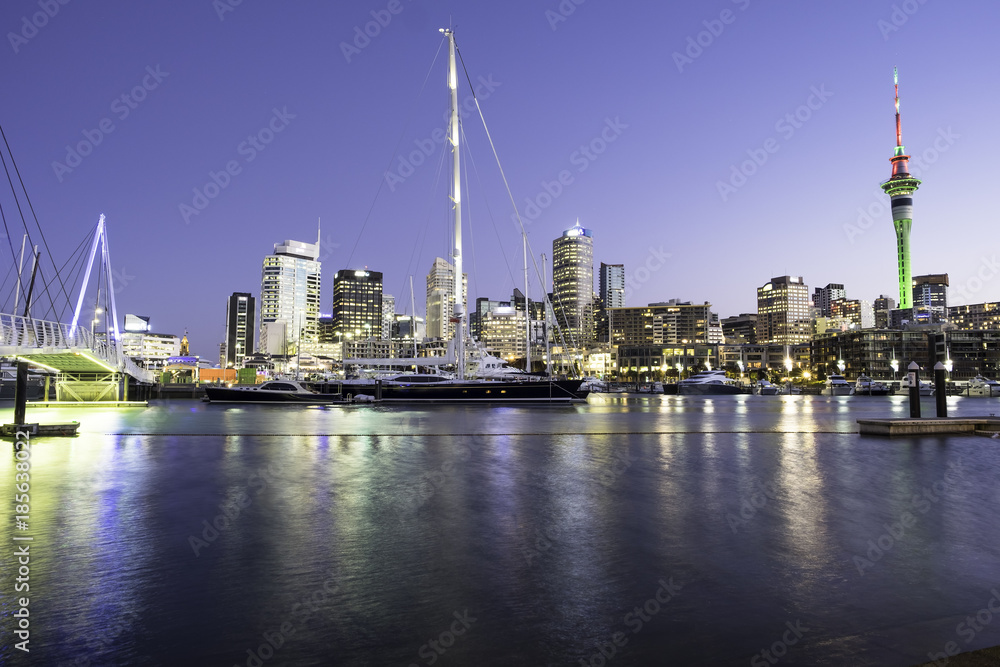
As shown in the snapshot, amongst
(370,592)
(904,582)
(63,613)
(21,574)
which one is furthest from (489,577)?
(21,574)

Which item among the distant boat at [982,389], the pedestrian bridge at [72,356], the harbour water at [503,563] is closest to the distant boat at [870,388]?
the distant boat at [982,389]

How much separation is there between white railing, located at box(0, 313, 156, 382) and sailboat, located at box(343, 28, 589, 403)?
24088 millimetres

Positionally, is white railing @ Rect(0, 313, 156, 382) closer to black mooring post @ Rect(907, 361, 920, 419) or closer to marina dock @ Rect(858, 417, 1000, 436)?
marina dock @ Rect(858, 417, 1000, 436)

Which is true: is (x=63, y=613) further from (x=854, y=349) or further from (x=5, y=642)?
(x=854, y=349)

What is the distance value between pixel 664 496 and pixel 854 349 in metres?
191

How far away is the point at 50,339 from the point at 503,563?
131 feet

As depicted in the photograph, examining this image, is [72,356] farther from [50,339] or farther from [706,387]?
[706,387]

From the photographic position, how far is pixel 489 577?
25.8 feet

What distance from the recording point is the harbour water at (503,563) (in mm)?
5812

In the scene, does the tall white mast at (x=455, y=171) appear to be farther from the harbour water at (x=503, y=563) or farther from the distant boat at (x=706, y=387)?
the distant boat at (x=706, y=387)

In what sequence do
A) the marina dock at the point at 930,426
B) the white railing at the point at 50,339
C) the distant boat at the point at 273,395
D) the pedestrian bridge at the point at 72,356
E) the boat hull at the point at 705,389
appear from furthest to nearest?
the boat hull at the point at 705,389
the distant boat at the point at 273,395
the pedestrian bridge at the point at 72,356
the white railing at the point at 50,339
the marina dock at the point at 930,426

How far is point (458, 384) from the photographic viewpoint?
59.8 m

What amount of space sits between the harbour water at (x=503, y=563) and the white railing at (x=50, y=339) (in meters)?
15.1

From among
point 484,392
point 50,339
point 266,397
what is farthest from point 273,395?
point 50,339
